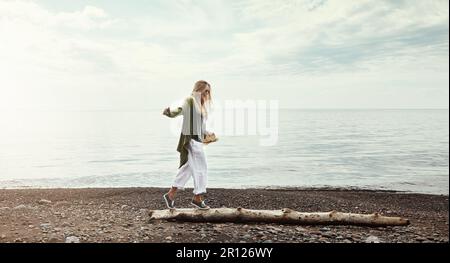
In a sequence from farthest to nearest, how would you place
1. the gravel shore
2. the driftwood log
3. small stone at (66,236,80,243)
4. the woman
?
the woman
the driftwood log
the gravel shore
small stone at (66,236,80,243)

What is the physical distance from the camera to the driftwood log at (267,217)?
705 cm

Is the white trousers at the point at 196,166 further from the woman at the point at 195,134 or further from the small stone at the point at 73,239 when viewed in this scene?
the small stone at the point at 73,239

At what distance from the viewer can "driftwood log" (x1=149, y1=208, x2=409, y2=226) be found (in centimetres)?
705

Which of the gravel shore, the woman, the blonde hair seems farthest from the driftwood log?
the blonde hair

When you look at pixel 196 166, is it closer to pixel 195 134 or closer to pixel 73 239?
pixel 195 134

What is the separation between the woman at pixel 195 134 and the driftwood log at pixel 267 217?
0.59 m

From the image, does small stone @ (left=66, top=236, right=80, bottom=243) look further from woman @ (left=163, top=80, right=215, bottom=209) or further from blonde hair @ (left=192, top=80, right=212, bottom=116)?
blonde hair @ (left=192, top=80, right=212, bottom=116)

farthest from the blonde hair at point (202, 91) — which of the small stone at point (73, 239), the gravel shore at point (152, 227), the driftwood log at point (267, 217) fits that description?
the small stone at point (73, 239)

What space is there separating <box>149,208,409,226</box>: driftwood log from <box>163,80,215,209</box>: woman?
590 millimetres

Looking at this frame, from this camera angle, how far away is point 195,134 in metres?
7.59

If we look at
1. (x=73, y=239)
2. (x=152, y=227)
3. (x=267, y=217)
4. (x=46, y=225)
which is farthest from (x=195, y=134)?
(x=46, y=225)

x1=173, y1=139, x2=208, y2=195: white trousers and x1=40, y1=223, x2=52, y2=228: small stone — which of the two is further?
x1=173, y1=139, x2=208, y2=195: white trousers
